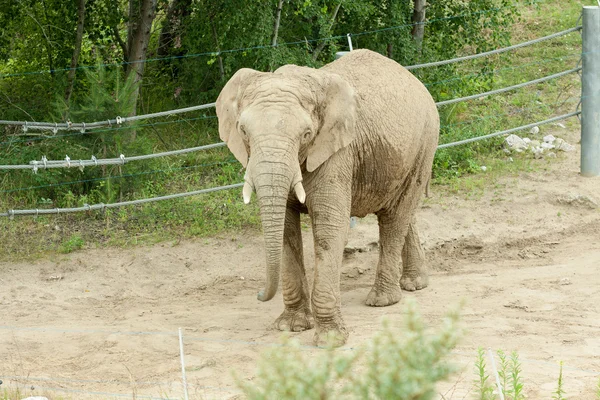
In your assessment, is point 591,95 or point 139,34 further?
point 139,34

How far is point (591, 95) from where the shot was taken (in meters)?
10.7

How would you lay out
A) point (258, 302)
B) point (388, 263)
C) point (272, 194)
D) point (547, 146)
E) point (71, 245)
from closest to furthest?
point (272, 194) → point (388, 263) → point (258, 302) → point (71, 245) → point (547, 146)

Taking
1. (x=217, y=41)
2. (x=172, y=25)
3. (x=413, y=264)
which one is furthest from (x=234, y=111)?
(x=172, y=25)

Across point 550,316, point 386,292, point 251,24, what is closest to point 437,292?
point 386,292

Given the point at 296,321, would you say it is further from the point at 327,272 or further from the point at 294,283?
the point at 327,272

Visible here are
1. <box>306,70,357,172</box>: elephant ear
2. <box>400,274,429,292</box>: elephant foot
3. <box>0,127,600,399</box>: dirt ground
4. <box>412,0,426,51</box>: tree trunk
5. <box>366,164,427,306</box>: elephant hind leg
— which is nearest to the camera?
<box>0,127,600,399</box>: dirt ground

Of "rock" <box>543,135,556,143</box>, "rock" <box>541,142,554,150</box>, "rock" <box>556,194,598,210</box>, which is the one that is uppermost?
"rock" <box>543,135,556,143</box>

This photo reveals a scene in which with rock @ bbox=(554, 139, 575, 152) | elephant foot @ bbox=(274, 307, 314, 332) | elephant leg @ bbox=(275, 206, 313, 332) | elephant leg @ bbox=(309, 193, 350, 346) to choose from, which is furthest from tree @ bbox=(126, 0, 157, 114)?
elephant leg @ bbox=(309, 193, 350, 346)

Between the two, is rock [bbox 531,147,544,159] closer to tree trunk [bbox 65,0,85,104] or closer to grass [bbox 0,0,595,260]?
grass [bbox 0,0,595,260]

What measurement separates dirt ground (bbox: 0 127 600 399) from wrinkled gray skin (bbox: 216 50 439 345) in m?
0.41

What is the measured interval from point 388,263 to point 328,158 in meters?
1.57

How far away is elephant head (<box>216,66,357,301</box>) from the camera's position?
640 centimetres

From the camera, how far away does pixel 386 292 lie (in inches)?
326

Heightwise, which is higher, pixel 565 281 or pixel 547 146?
pixel 547 146
